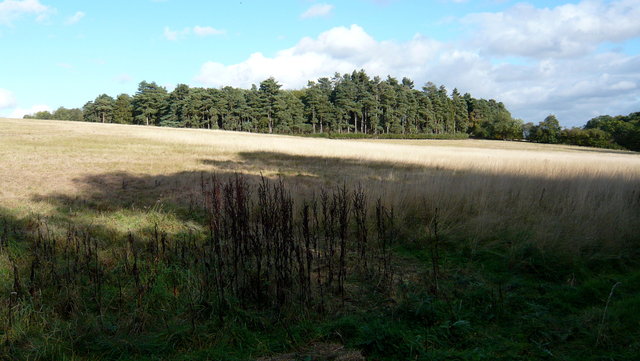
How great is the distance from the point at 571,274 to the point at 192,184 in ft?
29.0

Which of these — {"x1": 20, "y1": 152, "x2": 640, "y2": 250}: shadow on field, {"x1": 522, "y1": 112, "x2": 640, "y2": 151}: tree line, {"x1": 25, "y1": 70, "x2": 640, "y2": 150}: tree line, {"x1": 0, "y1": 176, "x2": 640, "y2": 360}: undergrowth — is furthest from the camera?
{"x1": 25, "y1": 70, "x2": 640, "y2": 150}: tree line

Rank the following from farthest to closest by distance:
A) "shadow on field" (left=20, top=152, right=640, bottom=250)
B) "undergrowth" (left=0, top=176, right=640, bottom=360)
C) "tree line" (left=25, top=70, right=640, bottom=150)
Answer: "tree line" (left=25, top=70, right=640, bottom=150)
"shadow on field" (left=20, top=152, right=640, bottom=250)
"undergrowth" (left=0, top=176, right=640, bottom=360)

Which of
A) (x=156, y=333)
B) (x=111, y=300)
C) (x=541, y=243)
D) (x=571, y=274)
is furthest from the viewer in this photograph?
(x=541, y=243)

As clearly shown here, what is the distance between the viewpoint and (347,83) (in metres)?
92.2

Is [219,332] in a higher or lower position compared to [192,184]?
lower

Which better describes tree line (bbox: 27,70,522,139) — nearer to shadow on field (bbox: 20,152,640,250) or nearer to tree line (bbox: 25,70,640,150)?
tree line (bbox: 25,70,640,150)

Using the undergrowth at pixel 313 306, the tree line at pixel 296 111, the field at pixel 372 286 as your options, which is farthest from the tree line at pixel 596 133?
the undergrowth at pixel 313 306

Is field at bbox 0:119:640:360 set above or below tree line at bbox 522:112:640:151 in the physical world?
below

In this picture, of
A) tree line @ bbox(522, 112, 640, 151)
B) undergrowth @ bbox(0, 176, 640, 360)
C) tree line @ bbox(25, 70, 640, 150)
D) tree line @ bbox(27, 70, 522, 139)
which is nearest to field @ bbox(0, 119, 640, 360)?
undergrowth @ bbox(0, 176, 640, 360)

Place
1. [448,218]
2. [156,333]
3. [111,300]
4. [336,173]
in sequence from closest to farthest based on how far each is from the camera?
[156,333] < [111,300] < [448,218] < [336,173]

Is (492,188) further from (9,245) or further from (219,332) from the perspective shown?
(9,245)

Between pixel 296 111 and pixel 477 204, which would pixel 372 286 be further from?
pixel 296 111

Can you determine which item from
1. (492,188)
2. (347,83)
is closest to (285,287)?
(492,188)

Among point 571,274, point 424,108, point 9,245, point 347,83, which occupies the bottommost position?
point 571,274
